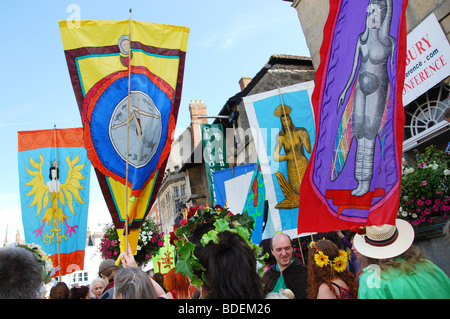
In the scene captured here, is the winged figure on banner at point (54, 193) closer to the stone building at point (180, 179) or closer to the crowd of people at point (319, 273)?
the crowd of people at point (319, 273)

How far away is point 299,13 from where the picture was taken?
11.9 m

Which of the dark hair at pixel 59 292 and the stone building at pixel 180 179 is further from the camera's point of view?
the stone building at pixel 180 179

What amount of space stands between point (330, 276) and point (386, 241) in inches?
25.5

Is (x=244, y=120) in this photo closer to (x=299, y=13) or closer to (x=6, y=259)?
(x=299, y=13)

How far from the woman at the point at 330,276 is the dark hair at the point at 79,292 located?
11.4ft

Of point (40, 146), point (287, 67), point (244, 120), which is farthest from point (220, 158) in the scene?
point (40, 146)

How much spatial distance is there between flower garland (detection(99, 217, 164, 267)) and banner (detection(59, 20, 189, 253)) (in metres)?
6.08

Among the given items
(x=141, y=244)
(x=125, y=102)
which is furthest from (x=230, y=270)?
(x=141, y=244)

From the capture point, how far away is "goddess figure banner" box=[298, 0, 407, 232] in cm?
283

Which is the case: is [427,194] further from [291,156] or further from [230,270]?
[230,270]

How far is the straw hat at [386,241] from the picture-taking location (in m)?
2.57

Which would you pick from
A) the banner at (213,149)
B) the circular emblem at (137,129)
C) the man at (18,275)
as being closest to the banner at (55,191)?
the circular emblem at (137,129)

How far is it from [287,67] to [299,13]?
4443 millimetres
